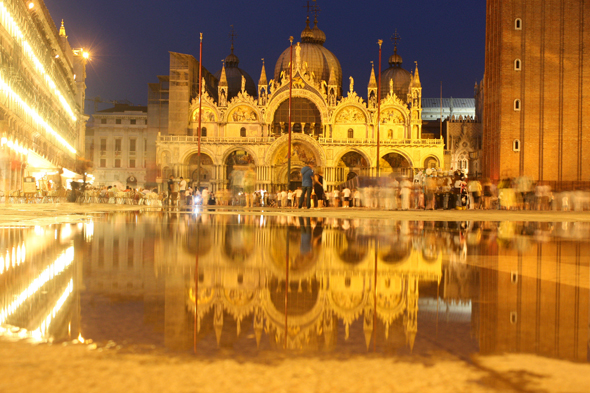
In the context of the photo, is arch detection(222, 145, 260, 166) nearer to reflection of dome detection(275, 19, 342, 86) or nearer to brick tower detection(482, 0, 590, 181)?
reflection of dome detection(275, 19, 342, 86)

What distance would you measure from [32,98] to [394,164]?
105 feet

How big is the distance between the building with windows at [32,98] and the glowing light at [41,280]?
62.6 feet

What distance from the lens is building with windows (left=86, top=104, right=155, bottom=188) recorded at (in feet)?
240

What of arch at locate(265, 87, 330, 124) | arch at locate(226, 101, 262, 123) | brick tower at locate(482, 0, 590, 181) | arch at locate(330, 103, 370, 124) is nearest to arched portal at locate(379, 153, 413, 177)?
arch at locate(330, 103, 370, 124)

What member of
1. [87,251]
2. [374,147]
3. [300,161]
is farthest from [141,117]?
[87,251]

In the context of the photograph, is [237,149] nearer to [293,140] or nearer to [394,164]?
[293,140]

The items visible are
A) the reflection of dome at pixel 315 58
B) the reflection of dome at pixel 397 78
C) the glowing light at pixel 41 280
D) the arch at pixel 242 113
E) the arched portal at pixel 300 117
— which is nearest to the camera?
the glowing light at pixel 41 280

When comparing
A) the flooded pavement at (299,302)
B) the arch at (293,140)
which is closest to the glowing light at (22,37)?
the arch at (293,140)

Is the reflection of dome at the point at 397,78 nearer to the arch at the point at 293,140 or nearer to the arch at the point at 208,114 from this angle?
the arch at the point at 293,140

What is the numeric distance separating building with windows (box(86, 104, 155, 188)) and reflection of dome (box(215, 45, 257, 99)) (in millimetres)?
12927

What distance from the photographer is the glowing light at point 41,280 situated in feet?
9.29

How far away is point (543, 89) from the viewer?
38031 millimetres

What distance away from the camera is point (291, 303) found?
3.15 metres

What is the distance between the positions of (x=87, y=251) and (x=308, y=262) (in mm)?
2171
